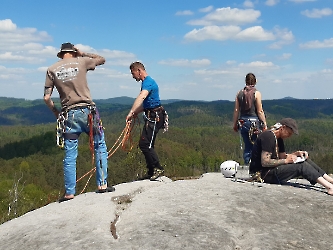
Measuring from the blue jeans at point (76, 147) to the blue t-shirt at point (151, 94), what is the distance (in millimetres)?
1463

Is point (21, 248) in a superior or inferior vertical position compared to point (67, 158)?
inferior

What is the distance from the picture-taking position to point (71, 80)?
300 inches

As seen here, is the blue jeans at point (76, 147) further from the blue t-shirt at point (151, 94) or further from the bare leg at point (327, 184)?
the bare leg at point (327, 184)

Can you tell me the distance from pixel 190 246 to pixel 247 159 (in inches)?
231

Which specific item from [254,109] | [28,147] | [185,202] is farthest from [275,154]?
[28,147]

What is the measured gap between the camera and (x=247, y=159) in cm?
1075

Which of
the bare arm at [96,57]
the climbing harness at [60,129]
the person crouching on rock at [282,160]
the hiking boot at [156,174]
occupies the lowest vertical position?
the hiking boot at [156,174]

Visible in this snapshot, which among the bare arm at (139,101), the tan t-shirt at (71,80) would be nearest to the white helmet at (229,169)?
the bare arm at (139,101)

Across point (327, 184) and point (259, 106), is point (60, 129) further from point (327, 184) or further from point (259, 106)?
point (327, 184)

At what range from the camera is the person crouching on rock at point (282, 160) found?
825cm

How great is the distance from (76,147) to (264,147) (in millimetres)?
4251

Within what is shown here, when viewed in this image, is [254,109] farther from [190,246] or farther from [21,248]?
[21,248]

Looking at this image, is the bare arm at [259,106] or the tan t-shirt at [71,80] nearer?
the tan t-shirt at [71,80]

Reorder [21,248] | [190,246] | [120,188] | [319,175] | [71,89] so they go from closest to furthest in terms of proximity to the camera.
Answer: [190,246] → [21,248] → [71,89] → [319,175] → [120,188]
